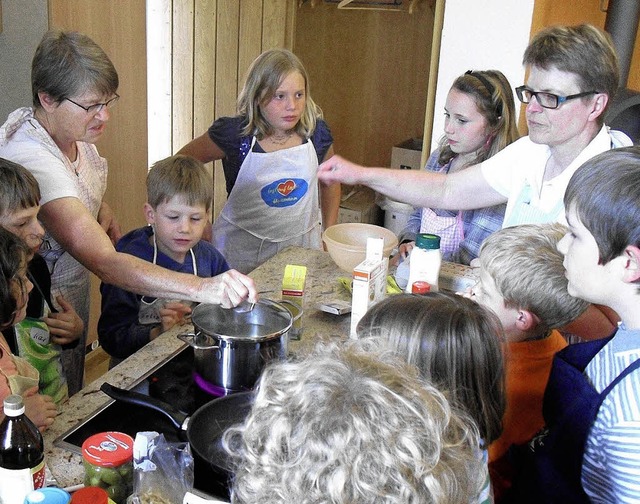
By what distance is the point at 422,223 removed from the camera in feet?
7.11

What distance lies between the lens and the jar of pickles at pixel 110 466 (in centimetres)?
94

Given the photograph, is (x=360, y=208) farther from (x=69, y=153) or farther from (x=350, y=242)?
(x=69, y=153)

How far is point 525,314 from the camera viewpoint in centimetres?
126

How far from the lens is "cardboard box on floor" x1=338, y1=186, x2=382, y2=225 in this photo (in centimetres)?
397

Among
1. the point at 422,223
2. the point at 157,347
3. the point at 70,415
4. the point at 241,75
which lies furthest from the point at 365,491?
the point at 241,75

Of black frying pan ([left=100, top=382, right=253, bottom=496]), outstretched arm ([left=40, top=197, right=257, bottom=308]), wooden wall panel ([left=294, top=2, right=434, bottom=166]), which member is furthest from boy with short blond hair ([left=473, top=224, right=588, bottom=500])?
wooden wall panel ([left=294, top=2, right=434, bottom=166])

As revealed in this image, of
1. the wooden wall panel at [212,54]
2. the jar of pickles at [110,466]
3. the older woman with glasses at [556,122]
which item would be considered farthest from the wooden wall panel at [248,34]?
the jar of pickles at [110,466]

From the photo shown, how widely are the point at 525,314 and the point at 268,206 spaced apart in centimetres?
128

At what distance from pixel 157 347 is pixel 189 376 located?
0.52 feet

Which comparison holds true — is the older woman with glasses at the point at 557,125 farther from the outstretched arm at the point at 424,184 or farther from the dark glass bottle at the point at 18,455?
the dark glass bottle at the point at 18,455

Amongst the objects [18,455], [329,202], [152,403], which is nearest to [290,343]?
[152,403]

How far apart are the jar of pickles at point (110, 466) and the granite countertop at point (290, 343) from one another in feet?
0.28

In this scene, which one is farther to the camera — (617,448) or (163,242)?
(163,242)

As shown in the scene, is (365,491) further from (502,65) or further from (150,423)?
(502,65)
